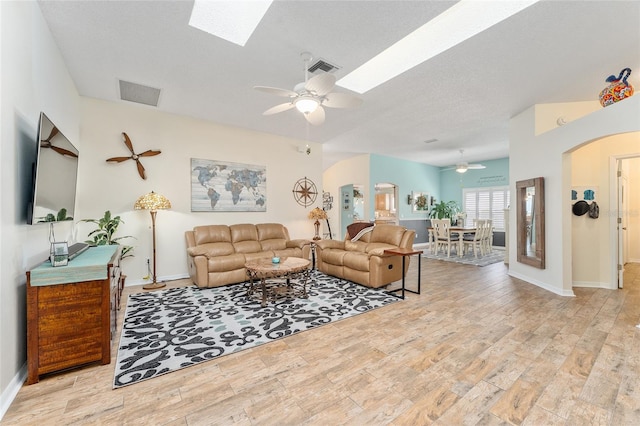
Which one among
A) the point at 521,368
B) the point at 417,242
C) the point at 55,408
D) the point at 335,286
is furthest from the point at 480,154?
the point at 55,408

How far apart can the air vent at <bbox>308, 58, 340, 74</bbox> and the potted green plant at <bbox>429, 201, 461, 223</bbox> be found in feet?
24.1

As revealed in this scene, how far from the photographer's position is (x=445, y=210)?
9430 mm

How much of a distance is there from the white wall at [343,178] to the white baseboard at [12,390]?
7.35 meters

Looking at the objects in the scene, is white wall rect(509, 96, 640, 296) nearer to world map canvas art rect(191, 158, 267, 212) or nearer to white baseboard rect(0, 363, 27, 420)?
world map canvas art rect(191, 158, 267, 212)

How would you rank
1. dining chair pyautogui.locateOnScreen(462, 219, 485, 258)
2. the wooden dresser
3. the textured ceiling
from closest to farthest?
the wooden dresser
the textured ceiling
dining chair pyautogui.locateOnScreen(462, 219, 485, 258)

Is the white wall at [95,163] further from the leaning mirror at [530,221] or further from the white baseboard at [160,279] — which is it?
the leaning mirror at [530,221]

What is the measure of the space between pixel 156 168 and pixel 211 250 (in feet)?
5.97

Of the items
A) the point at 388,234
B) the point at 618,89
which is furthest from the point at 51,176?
the point at 618,89

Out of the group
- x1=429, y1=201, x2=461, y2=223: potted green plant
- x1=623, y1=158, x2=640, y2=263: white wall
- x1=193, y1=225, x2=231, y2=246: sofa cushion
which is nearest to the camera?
x1=193, y1=225, x2=231, y2=246: sofa cushion

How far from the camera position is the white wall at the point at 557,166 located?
3.36 metres

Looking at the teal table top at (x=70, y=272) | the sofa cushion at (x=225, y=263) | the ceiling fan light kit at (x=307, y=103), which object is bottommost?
the sofa cushion at (x=225, y=263)

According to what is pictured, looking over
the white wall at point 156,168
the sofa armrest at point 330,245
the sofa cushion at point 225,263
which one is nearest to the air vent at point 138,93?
the white wall at point 156,168

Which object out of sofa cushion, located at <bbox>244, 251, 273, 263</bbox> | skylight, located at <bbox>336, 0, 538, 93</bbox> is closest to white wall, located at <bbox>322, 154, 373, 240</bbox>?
sofa cushion, located at <bbox>244, 251, 273, 263</bbox>

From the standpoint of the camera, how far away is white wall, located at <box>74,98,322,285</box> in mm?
4191
